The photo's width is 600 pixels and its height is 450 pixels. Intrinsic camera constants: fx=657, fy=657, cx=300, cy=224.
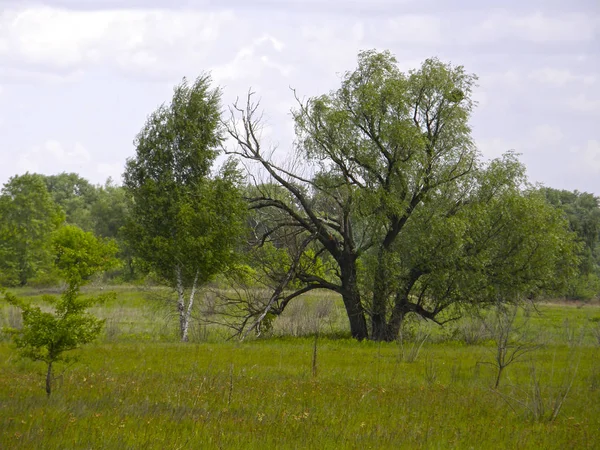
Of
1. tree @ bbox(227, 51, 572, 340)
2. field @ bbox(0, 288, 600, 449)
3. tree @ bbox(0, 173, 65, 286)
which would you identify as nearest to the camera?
field @ bbox(0, 288, 600, 449)

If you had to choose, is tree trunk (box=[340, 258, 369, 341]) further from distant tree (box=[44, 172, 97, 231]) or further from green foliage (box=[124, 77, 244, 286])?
distant tree (box=[44, 172, 97, 231])

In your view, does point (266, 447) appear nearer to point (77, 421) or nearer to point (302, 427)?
point (302, 427)

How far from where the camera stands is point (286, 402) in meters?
11.1

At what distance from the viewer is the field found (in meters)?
8.43

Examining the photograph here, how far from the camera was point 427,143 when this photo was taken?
23484 mm

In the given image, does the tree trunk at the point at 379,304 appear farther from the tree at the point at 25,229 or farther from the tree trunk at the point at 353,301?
the tree at the point at 25,229

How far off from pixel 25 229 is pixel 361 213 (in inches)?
1756

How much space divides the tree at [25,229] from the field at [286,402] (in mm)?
42728

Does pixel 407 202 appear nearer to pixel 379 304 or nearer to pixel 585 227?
pixel 379 304

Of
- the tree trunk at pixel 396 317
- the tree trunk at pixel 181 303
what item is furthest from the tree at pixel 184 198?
the tree trunk at pixel 396 317

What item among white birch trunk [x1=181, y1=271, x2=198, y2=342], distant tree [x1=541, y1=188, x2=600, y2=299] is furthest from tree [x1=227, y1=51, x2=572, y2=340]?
distant tree [x1=541, y1=188, x2=600, y2=299]

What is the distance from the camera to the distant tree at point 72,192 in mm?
102738

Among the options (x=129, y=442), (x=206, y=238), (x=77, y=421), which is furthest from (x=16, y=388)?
(x=206, y=238)

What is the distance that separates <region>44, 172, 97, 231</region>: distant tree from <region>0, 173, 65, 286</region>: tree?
3494cm
